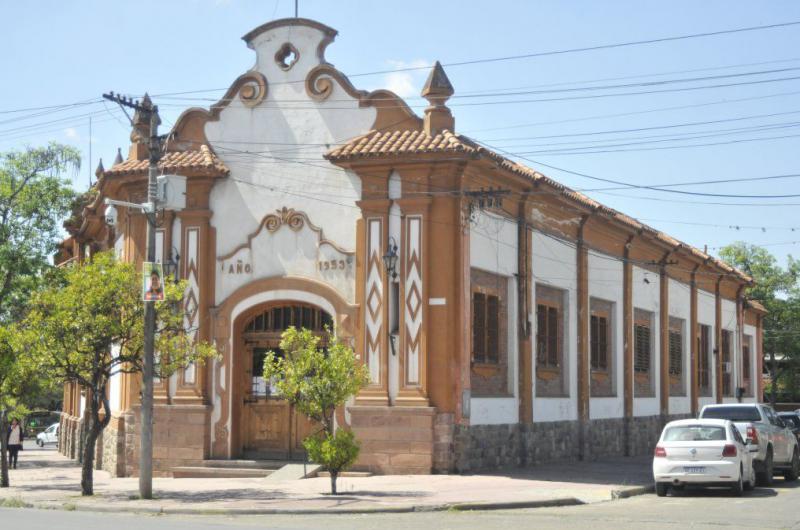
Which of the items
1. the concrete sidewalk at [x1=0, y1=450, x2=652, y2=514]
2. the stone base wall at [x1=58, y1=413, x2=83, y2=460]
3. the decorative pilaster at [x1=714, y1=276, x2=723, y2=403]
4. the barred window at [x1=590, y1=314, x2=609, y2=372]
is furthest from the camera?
the decorative pilaster at [x1=714, y1=276, x2=723, y2=403]

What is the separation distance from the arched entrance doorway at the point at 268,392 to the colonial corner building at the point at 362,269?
4 cm

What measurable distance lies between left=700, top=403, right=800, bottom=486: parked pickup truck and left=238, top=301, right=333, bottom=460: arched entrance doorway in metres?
9.09

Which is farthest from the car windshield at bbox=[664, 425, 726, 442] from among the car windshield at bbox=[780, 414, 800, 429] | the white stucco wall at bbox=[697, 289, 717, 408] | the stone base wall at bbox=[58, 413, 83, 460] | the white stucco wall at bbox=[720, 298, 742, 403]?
the white stucco wall at bbox=[720, 298, 742, 403]

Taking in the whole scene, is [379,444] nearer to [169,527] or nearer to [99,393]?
[99,393]

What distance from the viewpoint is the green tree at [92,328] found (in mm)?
20047

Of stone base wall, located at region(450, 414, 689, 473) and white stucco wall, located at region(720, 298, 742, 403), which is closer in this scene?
stone base wall, located at region(450, 414, 689, 473)

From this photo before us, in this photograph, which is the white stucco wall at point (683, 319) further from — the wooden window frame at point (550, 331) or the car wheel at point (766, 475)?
the car wheel at point (766, 475)

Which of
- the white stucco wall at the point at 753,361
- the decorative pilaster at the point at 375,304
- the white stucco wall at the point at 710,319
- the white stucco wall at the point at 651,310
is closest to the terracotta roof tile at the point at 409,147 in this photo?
the decorative pilaster at the point at 375,304

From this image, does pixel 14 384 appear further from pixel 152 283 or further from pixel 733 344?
pixel 733 344

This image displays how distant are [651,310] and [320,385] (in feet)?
63.2

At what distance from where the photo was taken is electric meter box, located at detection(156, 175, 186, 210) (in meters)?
20.7

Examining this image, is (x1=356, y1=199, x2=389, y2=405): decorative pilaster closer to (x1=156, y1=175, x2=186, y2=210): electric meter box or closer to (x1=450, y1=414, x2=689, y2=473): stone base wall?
(x1=450, y1=414, x2=689, y2=473): stone base wall

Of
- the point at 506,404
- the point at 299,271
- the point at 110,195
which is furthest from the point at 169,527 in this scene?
the point at 110,195

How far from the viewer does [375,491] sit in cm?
2023
